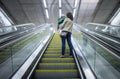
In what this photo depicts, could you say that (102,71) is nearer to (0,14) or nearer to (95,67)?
(95,67)

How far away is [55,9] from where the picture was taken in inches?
725

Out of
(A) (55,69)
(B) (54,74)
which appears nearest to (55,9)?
(A) (55,69)

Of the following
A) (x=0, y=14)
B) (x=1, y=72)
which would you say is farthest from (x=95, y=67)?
(x=0, y=14)

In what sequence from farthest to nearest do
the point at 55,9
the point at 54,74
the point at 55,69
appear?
the point at 55,9 < the point at 55,69 < the point at 54,74

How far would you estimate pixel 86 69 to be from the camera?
14.0ft

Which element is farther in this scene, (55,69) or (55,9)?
(55,9)

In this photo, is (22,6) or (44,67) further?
(22,6)

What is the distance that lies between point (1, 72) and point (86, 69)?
5.78 feet

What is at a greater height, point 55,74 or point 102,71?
point 102,71

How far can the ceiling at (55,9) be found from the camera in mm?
16250

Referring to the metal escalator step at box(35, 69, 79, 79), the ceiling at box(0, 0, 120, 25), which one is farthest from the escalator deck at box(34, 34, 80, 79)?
the ceiling at box(0, 0, 120, 25)

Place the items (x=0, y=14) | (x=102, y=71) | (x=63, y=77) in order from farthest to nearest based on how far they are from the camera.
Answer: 1. (x=0, y=14)
2. (x=63, y=77)
3. (x=102, y=71)

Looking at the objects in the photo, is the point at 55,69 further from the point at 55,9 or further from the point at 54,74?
the point at 55,9

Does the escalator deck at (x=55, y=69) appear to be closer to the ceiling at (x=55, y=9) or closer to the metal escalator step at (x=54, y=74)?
the metal escalator step at (x=54, y=74)
